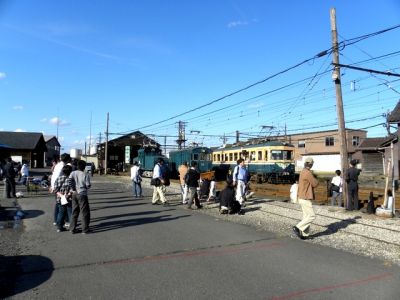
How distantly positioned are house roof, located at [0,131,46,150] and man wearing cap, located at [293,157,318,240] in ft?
217

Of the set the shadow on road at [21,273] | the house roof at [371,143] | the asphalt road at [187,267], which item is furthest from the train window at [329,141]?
the shadow on road at [21,273]

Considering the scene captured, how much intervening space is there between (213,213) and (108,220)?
3.59m

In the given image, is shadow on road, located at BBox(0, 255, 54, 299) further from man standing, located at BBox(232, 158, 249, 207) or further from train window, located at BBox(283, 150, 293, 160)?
train window, located at BBox(283, 150, 293, 160)

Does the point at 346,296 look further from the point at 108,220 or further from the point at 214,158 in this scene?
the point at 214,158

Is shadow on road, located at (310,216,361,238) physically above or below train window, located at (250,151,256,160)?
below

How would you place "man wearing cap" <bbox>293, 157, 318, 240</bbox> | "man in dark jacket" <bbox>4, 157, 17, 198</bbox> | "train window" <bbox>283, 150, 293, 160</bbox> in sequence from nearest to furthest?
"man wearing cap" <bbox>293, 157, 318, 240</bbox>
"man in dark jacket" <bbox>4, 157, 17, 198</bbox>
"train window" <bbox>283, 150, 293, 160</bbox>

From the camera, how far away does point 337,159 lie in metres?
57.0

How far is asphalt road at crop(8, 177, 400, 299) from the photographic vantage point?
5711mm

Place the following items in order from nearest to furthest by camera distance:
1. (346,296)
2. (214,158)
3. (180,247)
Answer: (346,296) < (180,247) < (214,158)

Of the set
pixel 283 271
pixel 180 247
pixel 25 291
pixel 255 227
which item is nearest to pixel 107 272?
pixel 25 291

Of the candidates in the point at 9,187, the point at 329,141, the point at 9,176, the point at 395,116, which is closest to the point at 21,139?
the point at 329,141

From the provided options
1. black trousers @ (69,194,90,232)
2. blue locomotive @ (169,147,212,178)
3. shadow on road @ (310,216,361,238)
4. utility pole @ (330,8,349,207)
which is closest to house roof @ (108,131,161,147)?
blue locomotive @ (169,147,212,178)

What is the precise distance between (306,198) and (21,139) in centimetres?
6939

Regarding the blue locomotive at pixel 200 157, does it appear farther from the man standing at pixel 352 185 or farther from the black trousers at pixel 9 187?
the man standing at pixel 352 185
